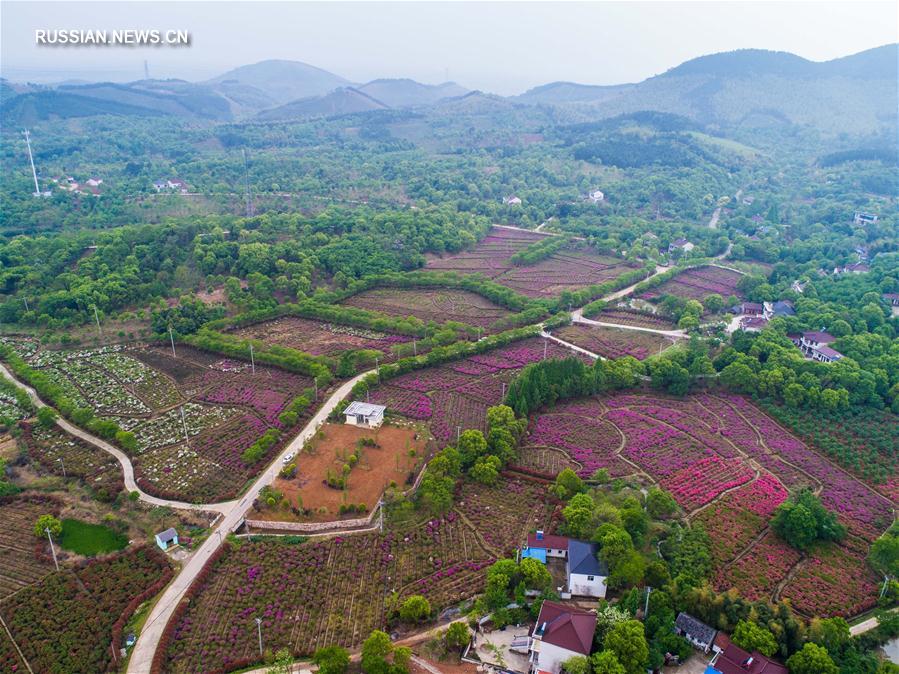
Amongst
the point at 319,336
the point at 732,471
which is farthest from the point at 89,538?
the point at 732,471

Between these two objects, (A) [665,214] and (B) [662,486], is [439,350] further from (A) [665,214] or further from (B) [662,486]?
(A) [665,214]

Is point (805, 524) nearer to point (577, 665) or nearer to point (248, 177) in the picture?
point (577, 665)

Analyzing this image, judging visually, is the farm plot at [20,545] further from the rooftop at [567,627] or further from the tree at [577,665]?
the tree at [577,665]

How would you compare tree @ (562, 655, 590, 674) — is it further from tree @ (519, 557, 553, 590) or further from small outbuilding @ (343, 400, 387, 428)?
small outbuilding @ (343, 400, 387, 428)

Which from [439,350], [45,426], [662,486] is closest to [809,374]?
[662,486]

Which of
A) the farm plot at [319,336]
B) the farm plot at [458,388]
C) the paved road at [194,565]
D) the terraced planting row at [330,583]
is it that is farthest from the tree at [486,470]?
the farm plot at [319,336]
